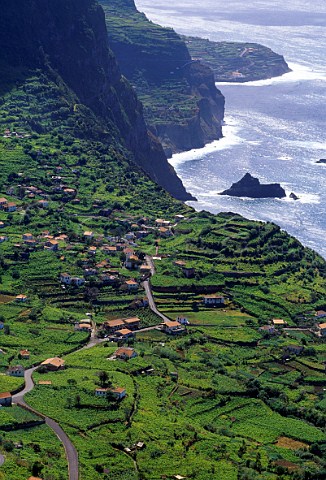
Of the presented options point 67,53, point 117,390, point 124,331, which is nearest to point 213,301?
point 124,331

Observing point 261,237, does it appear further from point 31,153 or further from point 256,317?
point 31,153

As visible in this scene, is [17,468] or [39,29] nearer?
[17,468]

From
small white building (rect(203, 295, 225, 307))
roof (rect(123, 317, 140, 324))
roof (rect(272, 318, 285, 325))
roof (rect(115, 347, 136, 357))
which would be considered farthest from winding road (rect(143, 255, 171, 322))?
roof (rect(115, 347, 136, 357))

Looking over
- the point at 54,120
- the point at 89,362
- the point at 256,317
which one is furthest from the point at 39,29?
the point at 89,362

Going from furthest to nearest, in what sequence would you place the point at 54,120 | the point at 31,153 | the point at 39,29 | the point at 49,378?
the point at 39,29
the point at 54,120
the point at 31,153
the point at 49,378

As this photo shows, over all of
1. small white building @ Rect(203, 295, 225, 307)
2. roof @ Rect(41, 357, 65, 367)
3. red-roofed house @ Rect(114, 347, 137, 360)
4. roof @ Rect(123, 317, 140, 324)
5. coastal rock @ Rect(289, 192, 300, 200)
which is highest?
roof @ Rect(41, 357, 65, 367)

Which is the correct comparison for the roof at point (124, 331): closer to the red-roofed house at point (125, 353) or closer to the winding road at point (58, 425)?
the winding road at point (58, 425)

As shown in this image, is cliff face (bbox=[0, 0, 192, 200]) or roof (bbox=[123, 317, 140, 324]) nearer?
roof (bbox=[123, 317, 140, 324])

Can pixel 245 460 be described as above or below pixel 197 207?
above

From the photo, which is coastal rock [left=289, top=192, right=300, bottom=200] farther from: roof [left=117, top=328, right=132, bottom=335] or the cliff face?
roof [left=117, top=328, right=132, bottom=335]
